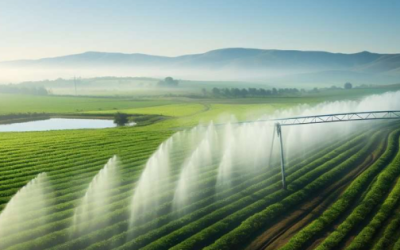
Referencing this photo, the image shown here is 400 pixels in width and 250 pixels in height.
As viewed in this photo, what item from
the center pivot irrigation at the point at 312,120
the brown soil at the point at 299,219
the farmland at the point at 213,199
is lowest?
the brown soil at the point at 299,219

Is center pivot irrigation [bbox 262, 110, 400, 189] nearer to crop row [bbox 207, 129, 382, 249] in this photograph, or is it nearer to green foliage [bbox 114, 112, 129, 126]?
crop row [bbox 207, 129, 382, 249]

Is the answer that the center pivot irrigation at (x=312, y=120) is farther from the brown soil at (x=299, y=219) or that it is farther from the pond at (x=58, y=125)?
the pond at (x=58, y=125)

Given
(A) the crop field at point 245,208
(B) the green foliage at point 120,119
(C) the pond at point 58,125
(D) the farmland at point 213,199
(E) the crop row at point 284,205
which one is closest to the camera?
(A) the crop field at point 245,208

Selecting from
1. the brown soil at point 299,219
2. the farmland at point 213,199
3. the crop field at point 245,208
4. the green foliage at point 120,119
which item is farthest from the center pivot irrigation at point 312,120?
the green foliage at point 120,119

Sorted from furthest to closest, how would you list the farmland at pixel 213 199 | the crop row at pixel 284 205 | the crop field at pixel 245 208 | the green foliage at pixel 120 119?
the green foliage at pixel 120 119 < the farmland at pixel 213 199 < the crop row at pixel 284 205 < the crop field at pixel 245 208

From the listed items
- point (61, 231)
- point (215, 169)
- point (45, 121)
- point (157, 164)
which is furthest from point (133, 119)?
point (61, 231)

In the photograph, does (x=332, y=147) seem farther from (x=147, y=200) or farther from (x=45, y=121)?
(x=45, y=121)
